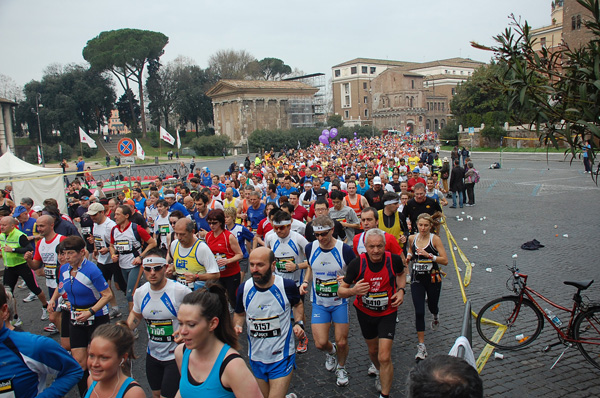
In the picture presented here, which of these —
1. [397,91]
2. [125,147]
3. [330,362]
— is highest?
[397,91]

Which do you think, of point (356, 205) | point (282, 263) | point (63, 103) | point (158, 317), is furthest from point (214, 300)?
point (63, 103)

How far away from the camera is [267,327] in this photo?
380 centimetres

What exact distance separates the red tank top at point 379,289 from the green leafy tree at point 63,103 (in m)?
63.6

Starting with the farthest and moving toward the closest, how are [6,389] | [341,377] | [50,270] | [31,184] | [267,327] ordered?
[31,184] → [50,270] → [341,377] → [267,327] → [6,389]

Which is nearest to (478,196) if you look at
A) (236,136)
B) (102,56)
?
(236,136)

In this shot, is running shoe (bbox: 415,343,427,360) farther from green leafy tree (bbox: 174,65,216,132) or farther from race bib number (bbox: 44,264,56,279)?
green leafy tree (bbox: 174,65,216,132)

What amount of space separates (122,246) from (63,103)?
61.5m

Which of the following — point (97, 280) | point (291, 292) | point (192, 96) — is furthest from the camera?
point (192, 96)

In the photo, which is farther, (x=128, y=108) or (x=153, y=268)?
(x=128, y=108)

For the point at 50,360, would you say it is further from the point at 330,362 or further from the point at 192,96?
the point at 192,96

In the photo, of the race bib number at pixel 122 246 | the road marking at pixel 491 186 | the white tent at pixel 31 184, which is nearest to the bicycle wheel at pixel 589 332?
the race bib number at pixel 122 246

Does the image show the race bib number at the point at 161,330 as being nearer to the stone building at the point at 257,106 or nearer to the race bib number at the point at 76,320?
the race bib number at the point at 76,320

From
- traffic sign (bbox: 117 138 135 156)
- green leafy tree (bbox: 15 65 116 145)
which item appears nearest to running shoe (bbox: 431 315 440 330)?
traffic sign (bbox: 117 138 135 156)

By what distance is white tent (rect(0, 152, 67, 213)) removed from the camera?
14719mm
